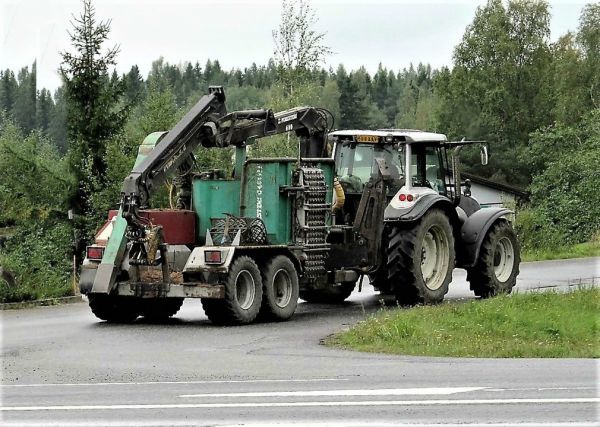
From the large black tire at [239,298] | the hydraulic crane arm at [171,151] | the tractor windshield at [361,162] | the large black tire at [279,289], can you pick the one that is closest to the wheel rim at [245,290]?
the large black tire at [239,298]

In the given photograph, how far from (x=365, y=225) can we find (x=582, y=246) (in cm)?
1901

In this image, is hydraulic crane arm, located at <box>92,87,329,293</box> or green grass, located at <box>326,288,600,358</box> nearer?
green grass, located at <box>326,288,600,358</box>

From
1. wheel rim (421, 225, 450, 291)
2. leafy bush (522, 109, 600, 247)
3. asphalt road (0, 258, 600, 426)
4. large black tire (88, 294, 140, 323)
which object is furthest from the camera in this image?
leafy bush (522, 109, 600, 247)

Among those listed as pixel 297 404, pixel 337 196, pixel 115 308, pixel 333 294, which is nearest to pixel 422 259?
pixel 337 196

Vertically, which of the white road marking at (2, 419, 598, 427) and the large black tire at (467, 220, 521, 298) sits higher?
the large black tire at (467, 220, 521, 298)

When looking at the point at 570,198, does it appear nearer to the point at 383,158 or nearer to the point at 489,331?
the point at 383,158

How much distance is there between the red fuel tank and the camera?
19531mm

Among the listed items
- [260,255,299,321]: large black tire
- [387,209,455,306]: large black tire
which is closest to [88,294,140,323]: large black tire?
[260,255,299,321]: large black tire

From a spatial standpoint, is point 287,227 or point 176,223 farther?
point 287,227

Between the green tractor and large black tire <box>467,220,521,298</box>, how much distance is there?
25 mm

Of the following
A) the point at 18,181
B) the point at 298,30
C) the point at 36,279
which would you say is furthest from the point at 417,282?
the point at 18,181

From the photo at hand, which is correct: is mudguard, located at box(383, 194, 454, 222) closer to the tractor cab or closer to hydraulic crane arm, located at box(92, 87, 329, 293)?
the tractor cab

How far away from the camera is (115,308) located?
64.7 ft

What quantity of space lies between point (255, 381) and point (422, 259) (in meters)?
9.49
